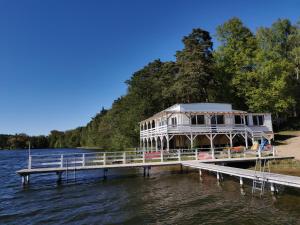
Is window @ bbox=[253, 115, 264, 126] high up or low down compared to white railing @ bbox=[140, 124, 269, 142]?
up

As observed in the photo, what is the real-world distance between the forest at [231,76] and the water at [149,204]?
23770 mm

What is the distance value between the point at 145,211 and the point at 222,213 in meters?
3.44

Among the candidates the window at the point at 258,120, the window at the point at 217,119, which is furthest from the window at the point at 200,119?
the window at the point at 258,120

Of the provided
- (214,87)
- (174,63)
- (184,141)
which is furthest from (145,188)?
(174,63)

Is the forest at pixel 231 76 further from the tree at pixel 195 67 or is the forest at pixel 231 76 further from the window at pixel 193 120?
the window at pixel 193 120

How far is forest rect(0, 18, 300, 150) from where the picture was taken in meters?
37.9

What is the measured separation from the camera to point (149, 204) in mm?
13328

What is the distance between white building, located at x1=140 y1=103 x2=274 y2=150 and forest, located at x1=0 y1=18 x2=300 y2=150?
607 cm

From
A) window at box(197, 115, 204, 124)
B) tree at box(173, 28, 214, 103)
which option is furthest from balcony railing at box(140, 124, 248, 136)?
→ tree at box(173, 28, 214, 103)

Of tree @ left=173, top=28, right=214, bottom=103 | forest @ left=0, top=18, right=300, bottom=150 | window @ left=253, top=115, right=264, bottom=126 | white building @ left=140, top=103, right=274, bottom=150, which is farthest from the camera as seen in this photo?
tree @ left=173, top=28, right=214, bottom=103

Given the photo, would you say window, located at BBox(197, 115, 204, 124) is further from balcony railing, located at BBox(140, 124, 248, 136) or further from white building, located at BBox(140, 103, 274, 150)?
balcony railing, located at BBox(140, 124, 248, 136)

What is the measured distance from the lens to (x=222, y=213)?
11.2 m

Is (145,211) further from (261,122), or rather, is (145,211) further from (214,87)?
(214,87)

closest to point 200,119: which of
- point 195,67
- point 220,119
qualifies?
point 220,119
